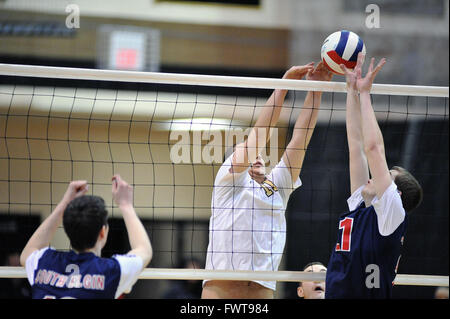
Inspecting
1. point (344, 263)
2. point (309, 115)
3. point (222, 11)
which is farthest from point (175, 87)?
point (344, 263)

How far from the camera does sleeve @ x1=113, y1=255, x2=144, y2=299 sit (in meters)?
3.38

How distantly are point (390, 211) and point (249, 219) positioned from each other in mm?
1222

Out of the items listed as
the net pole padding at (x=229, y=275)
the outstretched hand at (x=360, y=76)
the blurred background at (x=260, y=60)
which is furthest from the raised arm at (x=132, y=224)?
the blurred background at (x=260, y=60)

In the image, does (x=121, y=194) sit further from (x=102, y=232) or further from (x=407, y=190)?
(x=407, y=190)

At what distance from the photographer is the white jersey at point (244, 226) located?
15.7ft

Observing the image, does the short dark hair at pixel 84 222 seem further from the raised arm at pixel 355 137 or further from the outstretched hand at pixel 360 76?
the outstretched hand at pixel 360 76

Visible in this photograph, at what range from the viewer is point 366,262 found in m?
3.99

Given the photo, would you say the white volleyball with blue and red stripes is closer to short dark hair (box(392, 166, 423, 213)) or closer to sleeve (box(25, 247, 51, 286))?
short dark hair (box(392, 166, 423, 213))

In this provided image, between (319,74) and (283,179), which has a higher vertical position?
(319,74)

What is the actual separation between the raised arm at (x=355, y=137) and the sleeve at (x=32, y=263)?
6.89 feet

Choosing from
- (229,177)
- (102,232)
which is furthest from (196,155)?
(102,232)

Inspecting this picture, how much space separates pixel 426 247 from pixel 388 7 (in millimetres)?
3821

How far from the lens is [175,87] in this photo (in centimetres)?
1109

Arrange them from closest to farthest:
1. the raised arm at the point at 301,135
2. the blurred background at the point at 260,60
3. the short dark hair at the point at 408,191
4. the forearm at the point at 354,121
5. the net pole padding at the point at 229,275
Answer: the short dark hair at the point at 408,191
the forearm at the point at 354,121
the net pole padding at the point at 229,275
the raised arm at the point at 301,135
the blurred background at the point at 260,60
